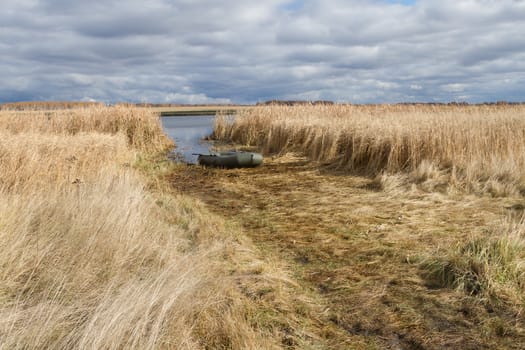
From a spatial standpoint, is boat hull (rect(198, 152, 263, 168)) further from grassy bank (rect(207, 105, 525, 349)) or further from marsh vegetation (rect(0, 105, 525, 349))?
→ marsh vegetation (rect(0, 105, 525, 349))

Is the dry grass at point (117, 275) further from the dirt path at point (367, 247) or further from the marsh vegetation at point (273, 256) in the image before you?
the dirt path at point (367, 247)

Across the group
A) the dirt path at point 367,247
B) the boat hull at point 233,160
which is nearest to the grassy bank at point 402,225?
the dirt path at point 367,247

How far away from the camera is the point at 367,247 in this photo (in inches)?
241

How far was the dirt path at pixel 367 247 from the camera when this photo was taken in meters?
3.95

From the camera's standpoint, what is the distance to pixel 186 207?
7.98m

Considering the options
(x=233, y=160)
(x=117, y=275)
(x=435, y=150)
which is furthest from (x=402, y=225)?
(x=233, y=160)

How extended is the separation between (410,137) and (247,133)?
11365 millimetres

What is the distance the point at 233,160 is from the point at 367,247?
8377mm

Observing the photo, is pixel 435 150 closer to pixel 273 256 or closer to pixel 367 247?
pixel 367 247

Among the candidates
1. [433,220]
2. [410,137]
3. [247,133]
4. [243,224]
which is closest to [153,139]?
[247,133]

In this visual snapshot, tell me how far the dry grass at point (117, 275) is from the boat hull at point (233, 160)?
21.1 ft

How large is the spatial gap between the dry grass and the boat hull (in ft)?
21.1

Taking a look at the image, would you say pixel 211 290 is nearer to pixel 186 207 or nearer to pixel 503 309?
pixel 503 309

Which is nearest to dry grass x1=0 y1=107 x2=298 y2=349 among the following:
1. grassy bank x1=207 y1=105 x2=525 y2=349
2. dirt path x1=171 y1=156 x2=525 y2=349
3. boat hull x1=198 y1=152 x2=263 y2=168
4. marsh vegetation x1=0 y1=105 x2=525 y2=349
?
marsh vegetation x1=0 y1=105 x2=525 y2=349
